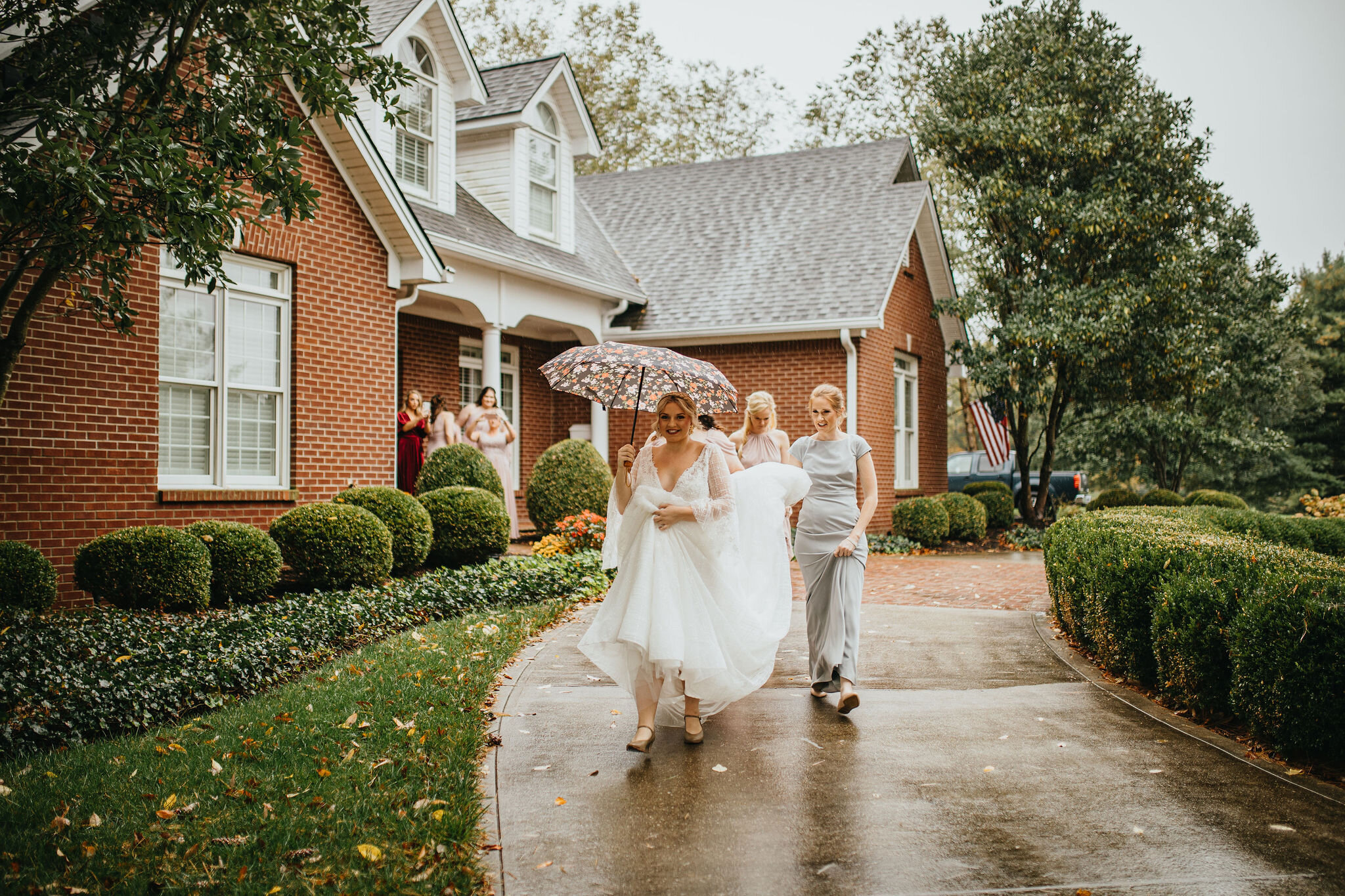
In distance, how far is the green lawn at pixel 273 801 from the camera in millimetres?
3717

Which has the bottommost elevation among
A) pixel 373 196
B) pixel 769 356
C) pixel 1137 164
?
pixel 769 356

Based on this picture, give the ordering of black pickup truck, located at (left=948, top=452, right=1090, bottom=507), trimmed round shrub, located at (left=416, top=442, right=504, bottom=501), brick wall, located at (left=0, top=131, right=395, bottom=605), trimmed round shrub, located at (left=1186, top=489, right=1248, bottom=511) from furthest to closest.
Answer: black pickup truck, located at (left=948, top=452, right=1090, bottom=507), trimmed round shrub, located at (left=1186, top=489, right=1248, bottom=511), trimmed round shrub, located at (left=416, top=442, right=504, bottom=501), brick wall, located at (left=0, top=131, right=395, bottom=605)

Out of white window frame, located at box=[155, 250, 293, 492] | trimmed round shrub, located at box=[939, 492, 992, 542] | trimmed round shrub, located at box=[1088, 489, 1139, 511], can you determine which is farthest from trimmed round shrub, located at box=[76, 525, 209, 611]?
trimmed round shrub, located at box=[1088, 489, 1139, 511]

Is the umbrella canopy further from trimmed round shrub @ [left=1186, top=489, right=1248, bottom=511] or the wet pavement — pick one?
trimmed round shrub @ [left=1186, top=489, right=1248, bottom=511]

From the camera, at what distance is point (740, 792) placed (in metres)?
4.67

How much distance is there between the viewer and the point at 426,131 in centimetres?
1401

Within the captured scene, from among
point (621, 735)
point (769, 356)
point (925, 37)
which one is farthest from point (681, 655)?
point (925, 37)

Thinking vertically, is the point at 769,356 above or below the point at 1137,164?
below

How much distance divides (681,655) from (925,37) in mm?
30735

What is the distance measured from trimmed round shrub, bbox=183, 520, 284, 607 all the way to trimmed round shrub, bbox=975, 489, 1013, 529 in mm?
14719

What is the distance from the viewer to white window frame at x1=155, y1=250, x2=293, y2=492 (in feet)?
31.3

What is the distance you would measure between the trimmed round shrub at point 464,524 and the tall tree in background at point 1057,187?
34.2 ft

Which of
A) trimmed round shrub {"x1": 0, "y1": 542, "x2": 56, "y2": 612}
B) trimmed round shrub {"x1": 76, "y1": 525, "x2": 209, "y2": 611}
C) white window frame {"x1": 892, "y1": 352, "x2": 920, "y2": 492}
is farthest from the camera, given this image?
white window frame {"x1": 892, "y1": 352, "x2": 920, "y2": 492}

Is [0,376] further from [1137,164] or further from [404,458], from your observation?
[1137,164]
